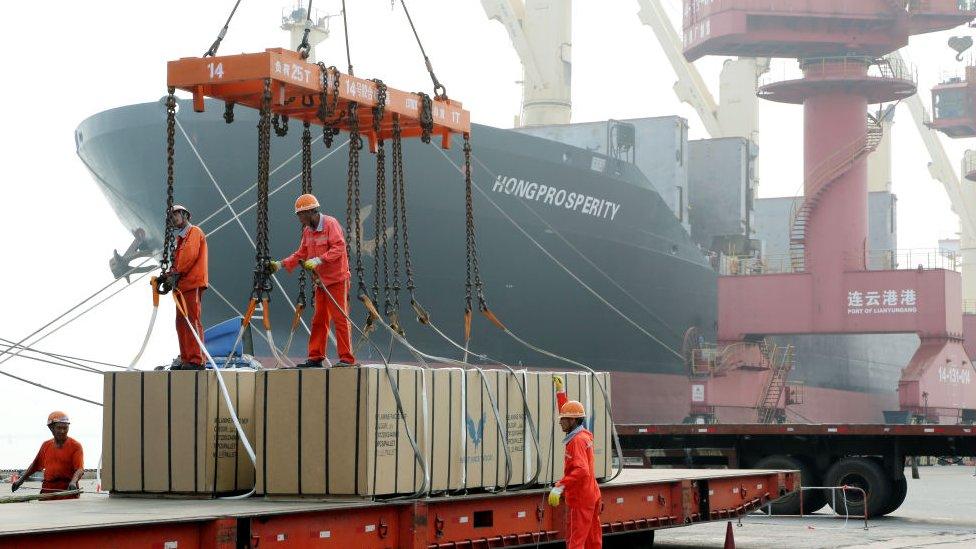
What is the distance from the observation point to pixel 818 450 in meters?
18.4

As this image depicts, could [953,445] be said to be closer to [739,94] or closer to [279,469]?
[279,469]

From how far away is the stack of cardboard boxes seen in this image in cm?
860

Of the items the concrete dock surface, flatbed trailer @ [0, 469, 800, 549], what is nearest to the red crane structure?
the concrete dock surface

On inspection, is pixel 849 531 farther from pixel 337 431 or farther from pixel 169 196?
pixel 169 196

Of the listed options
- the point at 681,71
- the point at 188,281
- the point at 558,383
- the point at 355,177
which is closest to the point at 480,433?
the point at 558,383

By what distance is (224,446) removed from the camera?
30.2ft

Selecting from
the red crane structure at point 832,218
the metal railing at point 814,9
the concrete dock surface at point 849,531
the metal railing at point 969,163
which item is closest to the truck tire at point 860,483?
the concrete dock surface at point 849,531

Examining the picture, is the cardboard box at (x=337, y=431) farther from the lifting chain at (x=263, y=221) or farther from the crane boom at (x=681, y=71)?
the crane boom at (x=681, y=71)

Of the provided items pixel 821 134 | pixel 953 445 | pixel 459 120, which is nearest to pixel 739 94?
pixel 821 134

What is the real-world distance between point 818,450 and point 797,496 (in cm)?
78

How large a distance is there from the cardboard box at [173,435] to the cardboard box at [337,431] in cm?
35

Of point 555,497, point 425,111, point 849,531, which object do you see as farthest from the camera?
point 849,531

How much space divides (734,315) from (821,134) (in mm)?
→ 5784

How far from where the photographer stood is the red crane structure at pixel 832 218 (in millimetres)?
36594
